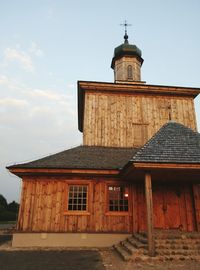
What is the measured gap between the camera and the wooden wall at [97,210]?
1062 cm

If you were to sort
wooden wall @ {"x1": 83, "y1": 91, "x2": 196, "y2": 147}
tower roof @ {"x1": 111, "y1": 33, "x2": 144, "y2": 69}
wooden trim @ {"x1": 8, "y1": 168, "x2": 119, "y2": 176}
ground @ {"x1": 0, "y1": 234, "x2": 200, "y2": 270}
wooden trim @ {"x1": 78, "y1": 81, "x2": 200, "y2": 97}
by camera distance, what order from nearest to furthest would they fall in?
1. ground @ {"x1": 0, "y1": 234, "x2": 200, "y2": 270}
2. wooden trim @ {"x1": 8, "y1": 168, "x2": 119, "y2": 176}
3. wooden wall @ {"x1": 83, "y1": 91, "x2": 196, "y2": 147}
4. wooden trim @ {"x1": 78, "y1": 81, "x2": 200, "y2": 97}
5. tower roof @ {"x1": 111, "y1": 33, "x2": 144, "y2": 69}

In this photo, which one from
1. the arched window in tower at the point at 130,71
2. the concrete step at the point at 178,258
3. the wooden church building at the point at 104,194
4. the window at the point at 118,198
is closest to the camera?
the concrete step at the point at 178,258

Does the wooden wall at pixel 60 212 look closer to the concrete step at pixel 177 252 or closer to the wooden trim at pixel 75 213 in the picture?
the wooden trim at pixel 75 213

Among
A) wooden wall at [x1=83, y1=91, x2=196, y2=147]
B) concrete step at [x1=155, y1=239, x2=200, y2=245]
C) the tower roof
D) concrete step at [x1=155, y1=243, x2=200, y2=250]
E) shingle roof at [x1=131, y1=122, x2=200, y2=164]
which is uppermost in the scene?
the tower roof

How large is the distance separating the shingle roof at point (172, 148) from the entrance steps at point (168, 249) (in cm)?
293

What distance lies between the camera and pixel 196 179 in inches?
424

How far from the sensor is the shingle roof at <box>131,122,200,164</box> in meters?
8.41

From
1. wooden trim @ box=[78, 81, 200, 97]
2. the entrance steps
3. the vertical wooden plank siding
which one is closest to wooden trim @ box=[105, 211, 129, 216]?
the entrance steps

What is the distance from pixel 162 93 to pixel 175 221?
8993 mm

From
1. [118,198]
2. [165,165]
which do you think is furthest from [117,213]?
[165,165]

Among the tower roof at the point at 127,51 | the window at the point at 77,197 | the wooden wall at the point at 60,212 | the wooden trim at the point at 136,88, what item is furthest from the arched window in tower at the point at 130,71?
the window at the point at 77,197

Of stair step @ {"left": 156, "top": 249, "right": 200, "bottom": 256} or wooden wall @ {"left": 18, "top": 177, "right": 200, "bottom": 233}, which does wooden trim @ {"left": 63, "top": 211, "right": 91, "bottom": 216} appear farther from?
stair step @ {"left": 156, "top": 249, "right": 200, "bottom": 256}

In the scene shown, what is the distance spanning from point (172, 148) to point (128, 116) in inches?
274

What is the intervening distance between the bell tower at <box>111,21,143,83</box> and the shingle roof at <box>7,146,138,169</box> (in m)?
6.99
